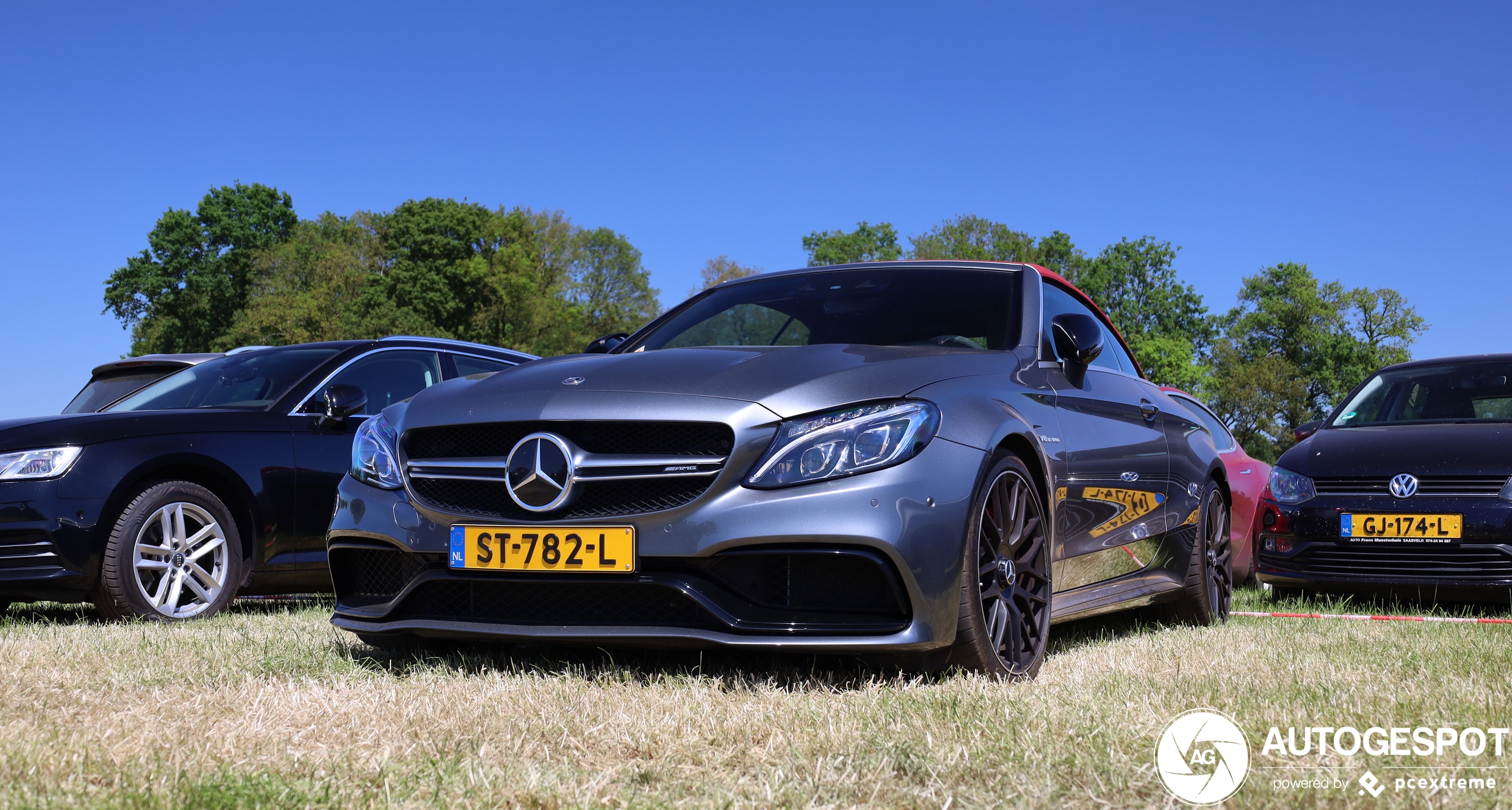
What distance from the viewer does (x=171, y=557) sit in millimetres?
6535

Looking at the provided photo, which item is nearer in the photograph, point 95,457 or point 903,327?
point 903,327

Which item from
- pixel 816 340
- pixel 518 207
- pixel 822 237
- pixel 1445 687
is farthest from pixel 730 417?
pixel 822 237

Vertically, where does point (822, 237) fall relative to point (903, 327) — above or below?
above

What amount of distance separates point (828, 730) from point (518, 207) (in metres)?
55.0

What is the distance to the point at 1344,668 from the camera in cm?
427

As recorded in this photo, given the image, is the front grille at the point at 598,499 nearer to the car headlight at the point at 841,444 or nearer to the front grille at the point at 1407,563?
the car headlight at the point at 841,444

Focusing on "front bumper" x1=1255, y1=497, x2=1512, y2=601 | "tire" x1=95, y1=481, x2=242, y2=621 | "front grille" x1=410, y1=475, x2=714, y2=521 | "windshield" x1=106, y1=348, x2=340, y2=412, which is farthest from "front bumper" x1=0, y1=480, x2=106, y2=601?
"front bumper" x1=1255, y1=497, x2=1512, y2=601

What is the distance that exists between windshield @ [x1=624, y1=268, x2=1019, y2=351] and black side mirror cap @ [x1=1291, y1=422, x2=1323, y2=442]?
3.93 m

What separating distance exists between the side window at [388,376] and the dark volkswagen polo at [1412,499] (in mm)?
5007

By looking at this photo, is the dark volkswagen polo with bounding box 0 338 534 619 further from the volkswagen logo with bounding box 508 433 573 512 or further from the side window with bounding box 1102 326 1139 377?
the side window with bounding box 1102 326 1139 377

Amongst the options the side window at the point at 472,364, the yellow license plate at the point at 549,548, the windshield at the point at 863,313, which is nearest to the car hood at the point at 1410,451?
the windshield at the point at 863,313

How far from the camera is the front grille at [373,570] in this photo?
4.09 m

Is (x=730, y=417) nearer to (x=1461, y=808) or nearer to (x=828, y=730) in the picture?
(x=828, y=730)

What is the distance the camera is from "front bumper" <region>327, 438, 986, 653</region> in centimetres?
354
